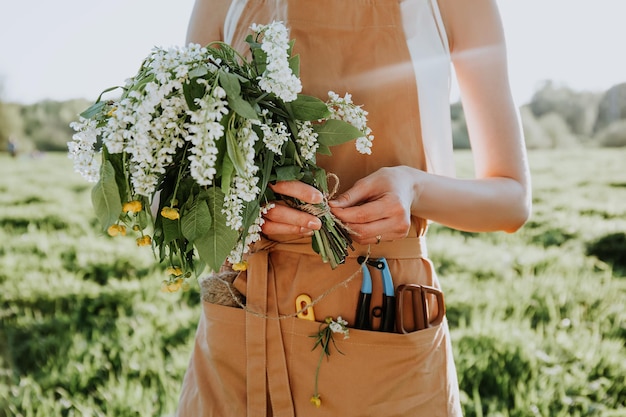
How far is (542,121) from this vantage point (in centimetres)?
1373

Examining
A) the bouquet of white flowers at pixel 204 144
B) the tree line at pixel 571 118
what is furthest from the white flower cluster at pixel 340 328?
the tree line at pixel 571 118

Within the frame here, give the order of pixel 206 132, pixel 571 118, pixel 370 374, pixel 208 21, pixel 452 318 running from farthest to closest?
pixel 571 118
pixel 452 318
pixel 208 21
pixel 370 374
pixel 206 132

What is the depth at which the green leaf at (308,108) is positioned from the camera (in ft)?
4.25

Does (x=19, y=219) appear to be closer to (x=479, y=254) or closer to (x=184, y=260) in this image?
(x=479, y=254)

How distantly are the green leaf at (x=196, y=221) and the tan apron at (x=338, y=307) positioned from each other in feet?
1.11

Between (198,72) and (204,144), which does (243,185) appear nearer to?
(204,144)

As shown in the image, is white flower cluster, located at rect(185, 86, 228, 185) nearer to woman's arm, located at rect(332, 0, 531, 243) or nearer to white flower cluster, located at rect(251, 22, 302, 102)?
white flower cluster, located at rect(251, 22, 302, 102)

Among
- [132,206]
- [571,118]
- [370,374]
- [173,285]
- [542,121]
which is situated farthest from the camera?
[542,121]

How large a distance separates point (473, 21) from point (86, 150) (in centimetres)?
99

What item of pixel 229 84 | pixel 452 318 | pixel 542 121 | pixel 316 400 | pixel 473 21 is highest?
pixel 542 121

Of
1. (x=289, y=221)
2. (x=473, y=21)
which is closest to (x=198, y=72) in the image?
(x=289, y=221)

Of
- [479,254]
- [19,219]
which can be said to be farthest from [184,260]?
[19,219]

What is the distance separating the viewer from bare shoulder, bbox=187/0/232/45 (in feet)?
5.86

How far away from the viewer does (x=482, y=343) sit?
12.4 feet
